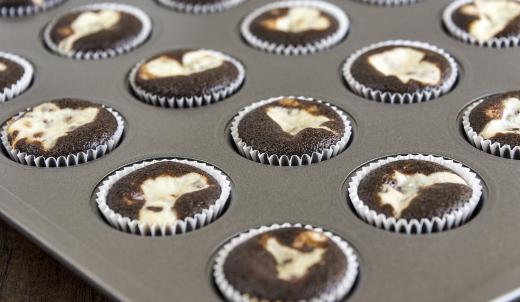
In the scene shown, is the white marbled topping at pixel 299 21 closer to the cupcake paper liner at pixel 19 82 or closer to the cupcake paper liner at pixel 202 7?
the cupcake paper liner at pixel 202 7

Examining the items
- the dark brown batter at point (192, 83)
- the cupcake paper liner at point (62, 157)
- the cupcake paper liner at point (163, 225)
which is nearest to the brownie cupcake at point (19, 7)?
the dark brown batter at point (192, 83)

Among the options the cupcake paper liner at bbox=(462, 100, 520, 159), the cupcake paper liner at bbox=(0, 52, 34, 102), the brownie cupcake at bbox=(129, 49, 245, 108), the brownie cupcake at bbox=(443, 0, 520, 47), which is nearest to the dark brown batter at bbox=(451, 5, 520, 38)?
the brownie cupcake at bbox=(443, 0, 520, 47)

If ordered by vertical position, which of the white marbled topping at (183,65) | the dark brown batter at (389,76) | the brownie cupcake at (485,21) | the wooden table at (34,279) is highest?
the brownie cupcake at (485,21)

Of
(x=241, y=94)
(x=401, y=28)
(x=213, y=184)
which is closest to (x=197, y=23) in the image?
(x=241, y=94)

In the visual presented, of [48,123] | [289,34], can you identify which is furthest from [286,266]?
[289,34]

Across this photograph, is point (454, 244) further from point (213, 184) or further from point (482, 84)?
point (482, 84)

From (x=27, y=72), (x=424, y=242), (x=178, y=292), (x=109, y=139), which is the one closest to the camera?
(x=178, y=292)

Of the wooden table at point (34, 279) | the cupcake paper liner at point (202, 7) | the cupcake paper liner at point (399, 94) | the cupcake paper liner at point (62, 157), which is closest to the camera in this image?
the wooden table at point (34, 279)
